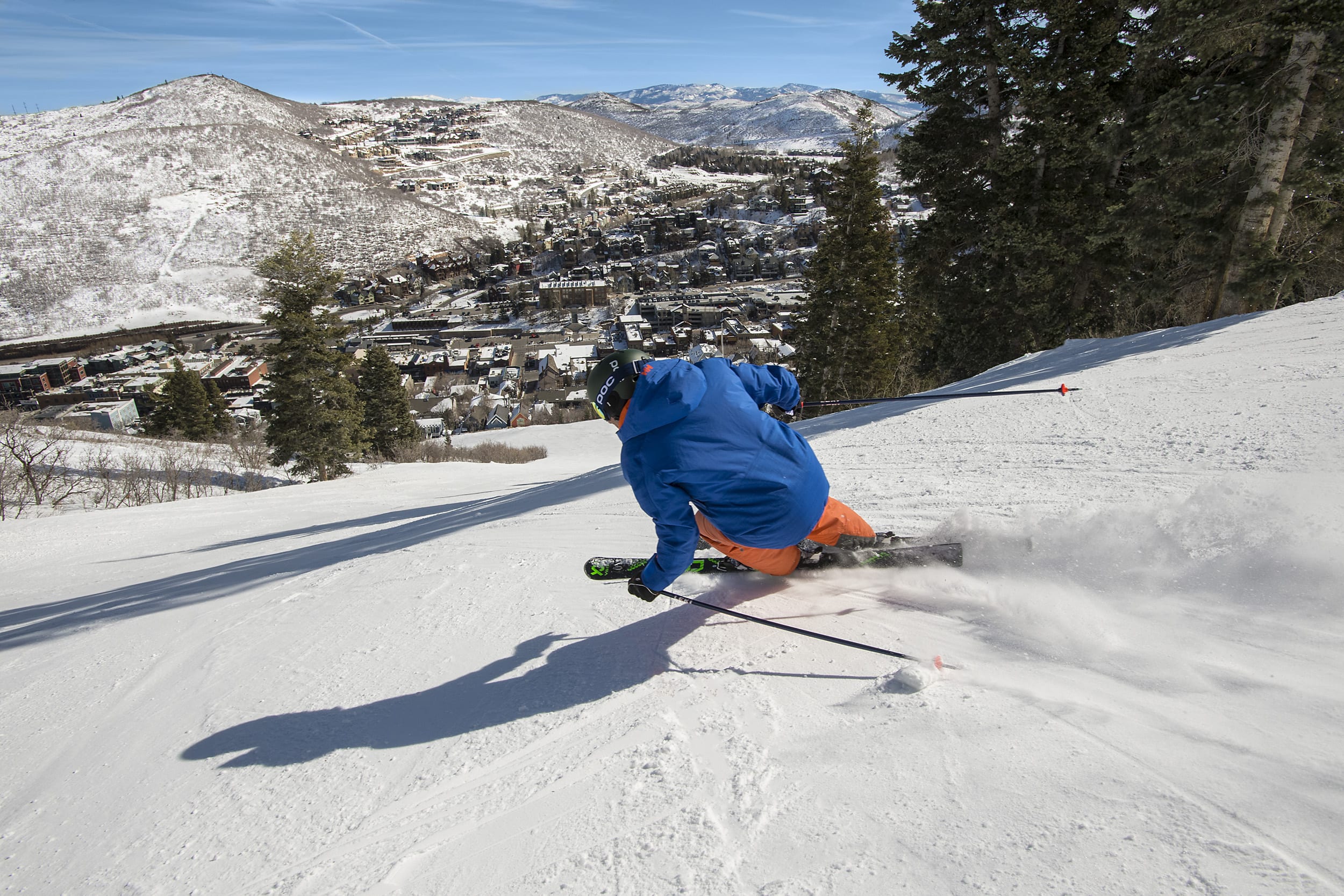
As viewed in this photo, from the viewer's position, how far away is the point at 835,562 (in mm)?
3357

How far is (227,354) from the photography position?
62.7 meters

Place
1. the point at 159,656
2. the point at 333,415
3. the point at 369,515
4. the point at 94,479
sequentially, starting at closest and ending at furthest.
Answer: the point at 159,656
the point at 369,515
the point at 94,479
the point at 333,415

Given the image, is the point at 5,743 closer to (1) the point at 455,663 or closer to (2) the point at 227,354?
(1) the point at 455,663

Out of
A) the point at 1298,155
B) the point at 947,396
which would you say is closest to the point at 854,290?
the point at 1298,155

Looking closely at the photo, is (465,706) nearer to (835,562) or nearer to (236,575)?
(835,562)

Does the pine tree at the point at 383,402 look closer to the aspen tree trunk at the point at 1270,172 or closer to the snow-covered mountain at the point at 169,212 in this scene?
the aspen tree trunk at the point at 1270,172

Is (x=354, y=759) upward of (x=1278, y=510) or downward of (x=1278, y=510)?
downward

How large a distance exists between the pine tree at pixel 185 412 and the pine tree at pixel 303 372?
15.8 meters

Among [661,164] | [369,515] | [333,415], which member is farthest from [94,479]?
[661,164]

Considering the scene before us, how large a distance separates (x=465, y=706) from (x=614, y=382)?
1528 millimetres

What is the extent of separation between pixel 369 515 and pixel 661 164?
656ft

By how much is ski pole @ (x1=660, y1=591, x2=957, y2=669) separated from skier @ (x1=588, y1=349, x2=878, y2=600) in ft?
1.17

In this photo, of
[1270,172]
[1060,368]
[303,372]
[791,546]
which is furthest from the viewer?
[303,372]

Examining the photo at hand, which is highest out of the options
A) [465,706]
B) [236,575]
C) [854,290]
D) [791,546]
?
[854,290]
